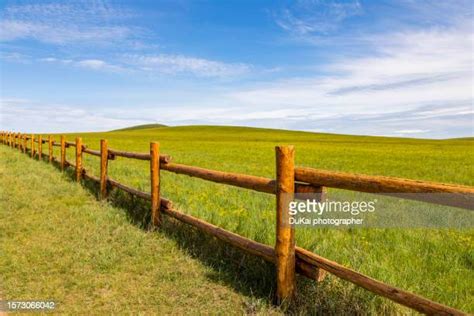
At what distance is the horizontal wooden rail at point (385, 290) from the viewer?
3072mm

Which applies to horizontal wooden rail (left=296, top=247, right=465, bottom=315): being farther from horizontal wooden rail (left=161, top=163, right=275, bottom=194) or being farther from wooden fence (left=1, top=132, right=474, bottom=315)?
horizontal wooden rail (left=161, top=163, right=275, bottom=194)

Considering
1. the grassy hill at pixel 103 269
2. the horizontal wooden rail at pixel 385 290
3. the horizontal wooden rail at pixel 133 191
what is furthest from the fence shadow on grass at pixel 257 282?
the horizontal wooden rail at pixel 133 191

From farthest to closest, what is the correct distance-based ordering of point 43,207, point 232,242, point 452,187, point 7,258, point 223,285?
1. point 43,207
2. point 7,258
3. point 232,242
4. point 223,285
5. point 452,187

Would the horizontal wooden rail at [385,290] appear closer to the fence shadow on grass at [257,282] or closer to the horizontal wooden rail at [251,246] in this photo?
the horizontal wooden rail at [251,246]

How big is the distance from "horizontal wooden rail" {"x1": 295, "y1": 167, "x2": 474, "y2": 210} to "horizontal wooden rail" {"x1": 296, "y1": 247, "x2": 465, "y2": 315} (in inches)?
30.0

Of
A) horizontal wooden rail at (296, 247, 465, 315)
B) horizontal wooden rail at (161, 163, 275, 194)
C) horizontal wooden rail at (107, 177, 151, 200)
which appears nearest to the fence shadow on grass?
horizontal wooden rail at (296, 247, 465, 315)

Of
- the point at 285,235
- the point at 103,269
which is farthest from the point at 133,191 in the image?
the point at 285,235

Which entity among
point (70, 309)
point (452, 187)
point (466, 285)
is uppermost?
point (452, 187)

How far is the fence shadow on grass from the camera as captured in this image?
4211 mm

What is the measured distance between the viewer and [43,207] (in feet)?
30.3

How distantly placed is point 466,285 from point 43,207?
830cm

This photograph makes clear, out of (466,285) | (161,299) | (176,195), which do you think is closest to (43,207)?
(176,195)

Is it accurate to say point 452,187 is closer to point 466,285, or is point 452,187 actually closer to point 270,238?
point 466,285

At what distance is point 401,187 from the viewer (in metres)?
3.36
